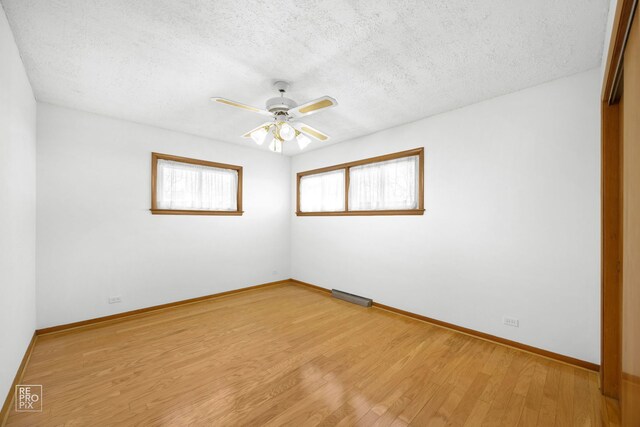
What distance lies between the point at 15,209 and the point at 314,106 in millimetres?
2576

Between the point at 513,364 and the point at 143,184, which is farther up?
the point at 143,184

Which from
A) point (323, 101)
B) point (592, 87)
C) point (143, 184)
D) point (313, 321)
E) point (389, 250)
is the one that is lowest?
point (313, 321)

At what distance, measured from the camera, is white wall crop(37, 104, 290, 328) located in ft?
9.90

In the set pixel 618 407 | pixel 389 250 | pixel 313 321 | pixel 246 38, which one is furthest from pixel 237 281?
pixel 618 407

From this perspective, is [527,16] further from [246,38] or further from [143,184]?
[143,184]

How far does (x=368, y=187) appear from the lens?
4164mm

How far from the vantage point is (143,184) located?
3.67 meters

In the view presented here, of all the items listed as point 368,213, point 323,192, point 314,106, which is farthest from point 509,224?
point 323,192

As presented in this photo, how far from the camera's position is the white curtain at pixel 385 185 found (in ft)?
12.0

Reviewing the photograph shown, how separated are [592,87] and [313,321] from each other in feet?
12.2

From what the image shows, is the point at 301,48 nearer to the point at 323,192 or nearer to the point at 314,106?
the point at 314,106

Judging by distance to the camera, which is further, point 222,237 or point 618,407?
point 222,237

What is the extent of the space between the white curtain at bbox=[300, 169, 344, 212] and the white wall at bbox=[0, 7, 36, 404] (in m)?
3.75

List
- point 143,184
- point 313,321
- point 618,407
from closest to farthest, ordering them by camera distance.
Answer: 1. point 618,407
2. point 313,321
3. point 143,184
